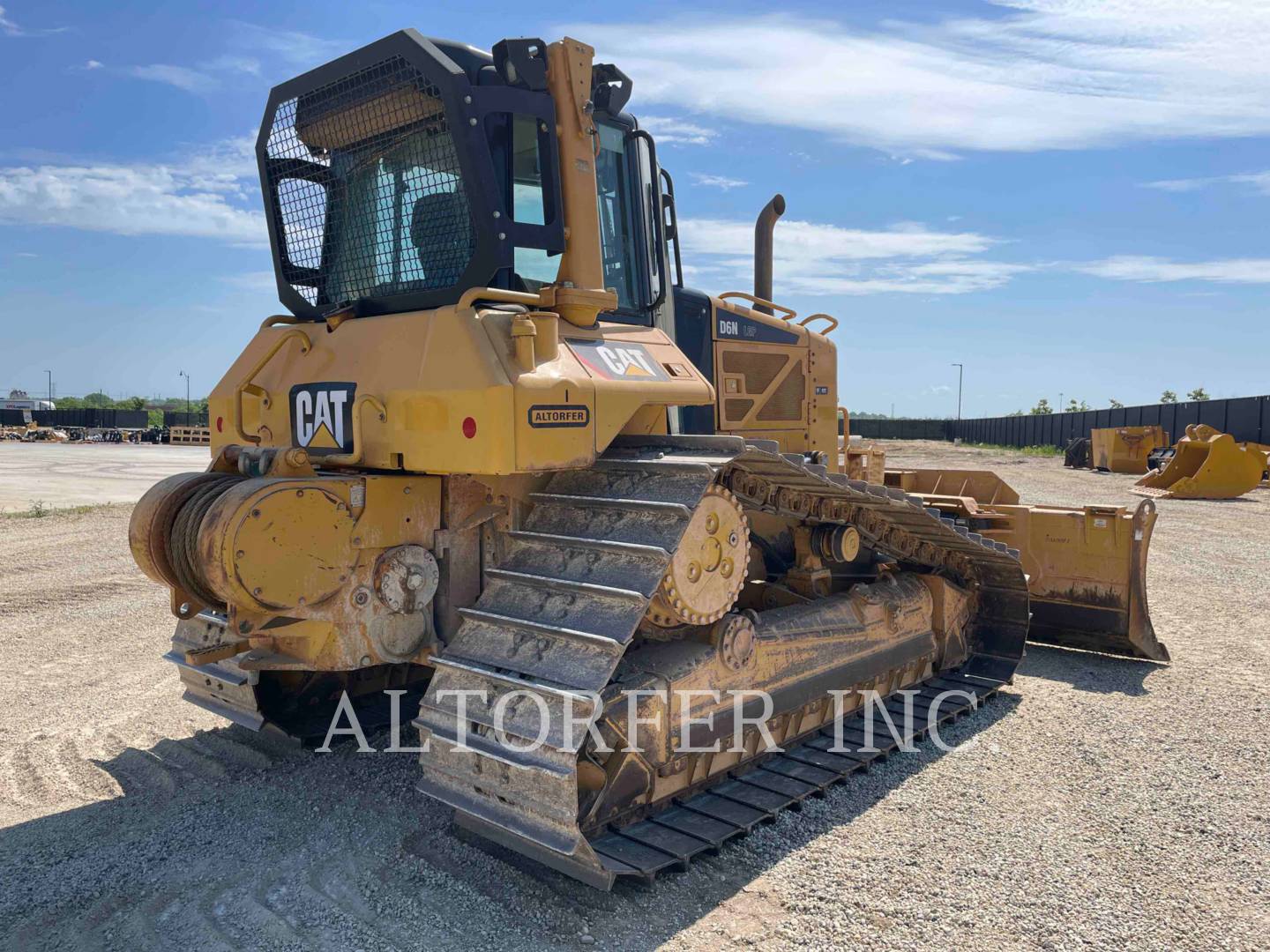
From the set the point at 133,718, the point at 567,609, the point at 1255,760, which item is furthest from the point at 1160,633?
the point at 133,718

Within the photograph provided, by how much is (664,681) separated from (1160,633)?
5461mm

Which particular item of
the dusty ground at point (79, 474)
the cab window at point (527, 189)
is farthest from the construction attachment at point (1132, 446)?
the cab window at point (527, 189)

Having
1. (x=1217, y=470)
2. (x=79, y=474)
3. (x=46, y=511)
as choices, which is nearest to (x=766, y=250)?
(x=46, y=511)

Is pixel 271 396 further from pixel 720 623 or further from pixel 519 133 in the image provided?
pixel 720 623

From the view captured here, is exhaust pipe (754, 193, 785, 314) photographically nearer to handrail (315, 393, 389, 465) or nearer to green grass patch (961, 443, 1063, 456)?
handrail (315, 393, 389, 465)

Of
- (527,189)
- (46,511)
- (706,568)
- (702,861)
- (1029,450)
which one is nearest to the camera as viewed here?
(702,861)

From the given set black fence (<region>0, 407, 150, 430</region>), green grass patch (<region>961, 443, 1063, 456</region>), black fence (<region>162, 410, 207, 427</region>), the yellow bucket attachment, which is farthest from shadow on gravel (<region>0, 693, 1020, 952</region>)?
black fence (<region>0, 407, 150, 430</region>)

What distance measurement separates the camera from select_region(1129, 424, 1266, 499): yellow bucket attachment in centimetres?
1922

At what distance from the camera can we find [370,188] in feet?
15.5

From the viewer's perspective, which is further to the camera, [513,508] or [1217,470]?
[1217,470]

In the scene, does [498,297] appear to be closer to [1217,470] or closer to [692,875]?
[692,875]

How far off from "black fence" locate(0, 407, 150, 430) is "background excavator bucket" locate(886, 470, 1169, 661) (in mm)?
61792

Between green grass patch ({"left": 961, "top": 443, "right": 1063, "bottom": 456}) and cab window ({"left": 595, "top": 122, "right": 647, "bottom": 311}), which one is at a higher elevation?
cab window ({"left": 595, "top": 122, "right": 647, "bottom": 311})

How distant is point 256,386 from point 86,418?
64.7 metres
